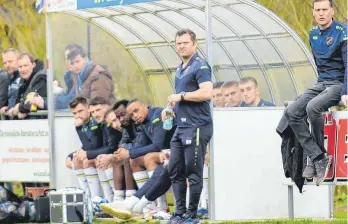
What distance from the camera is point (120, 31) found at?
1408cm

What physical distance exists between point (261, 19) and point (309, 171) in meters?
2.06

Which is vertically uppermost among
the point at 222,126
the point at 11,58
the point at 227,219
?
the point at 11,58

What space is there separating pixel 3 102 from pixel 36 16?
49.4 inches

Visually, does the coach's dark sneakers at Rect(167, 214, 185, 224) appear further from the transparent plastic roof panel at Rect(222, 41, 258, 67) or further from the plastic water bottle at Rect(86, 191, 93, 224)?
the transparent plastic roof panel at Rect(222, 41, 258, 67)

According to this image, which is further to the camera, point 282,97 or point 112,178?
point 112,178

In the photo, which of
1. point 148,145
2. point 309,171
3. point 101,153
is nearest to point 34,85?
point 101,153

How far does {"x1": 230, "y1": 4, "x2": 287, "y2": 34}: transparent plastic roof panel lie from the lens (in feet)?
41.8

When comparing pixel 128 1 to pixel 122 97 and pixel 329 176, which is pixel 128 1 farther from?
pixel 329 176

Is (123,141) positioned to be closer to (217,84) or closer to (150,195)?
(150,195)

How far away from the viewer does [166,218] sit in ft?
43.1

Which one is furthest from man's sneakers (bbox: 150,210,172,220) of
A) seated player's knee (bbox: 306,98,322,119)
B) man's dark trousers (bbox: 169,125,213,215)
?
seated player's knee (bbox: 306,98,322,119)

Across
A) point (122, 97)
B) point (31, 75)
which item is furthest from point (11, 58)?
point (122, 97)

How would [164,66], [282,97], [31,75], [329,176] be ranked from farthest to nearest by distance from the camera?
[31,75], [164,66], [282,97], [329,176]

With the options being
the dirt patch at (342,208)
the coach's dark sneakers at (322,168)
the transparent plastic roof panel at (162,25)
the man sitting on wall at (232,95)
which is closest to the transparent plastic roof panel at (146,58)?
the transparent plastic roof panel at (162,25)
